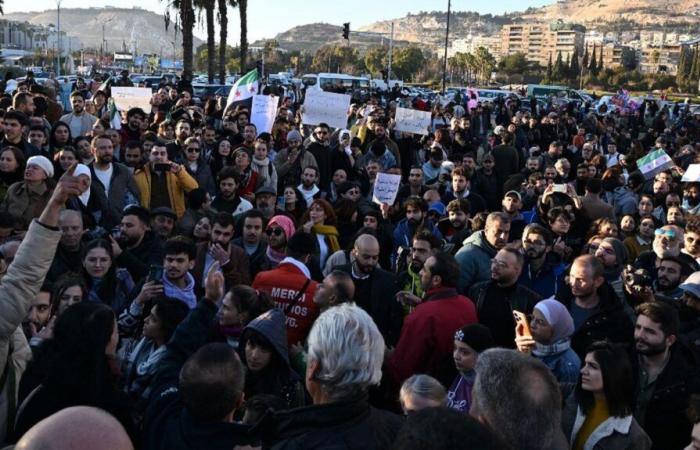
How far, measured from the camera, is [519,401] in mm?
2461

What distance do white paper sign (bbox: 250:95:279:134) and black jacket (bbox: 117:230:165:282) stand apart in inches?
217

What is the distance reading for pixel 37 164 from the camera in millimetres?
6258

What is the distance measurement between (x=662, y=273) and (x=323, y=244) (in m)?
2.82

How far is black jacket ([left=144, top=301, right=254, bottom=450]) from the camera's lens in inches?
110

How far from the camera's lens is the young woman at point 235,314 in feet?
13.3

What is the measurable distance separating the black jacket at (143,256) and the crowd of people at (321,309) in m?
0.01

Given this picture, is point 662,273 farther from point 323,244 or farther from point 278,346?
point 278,346

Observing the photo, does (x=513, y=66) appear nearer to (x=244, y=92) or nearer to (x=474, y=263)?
(x=244, y=92)

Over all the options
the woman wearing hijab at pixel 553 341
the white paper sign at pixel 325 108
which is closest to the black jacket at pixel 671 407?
the woman wearing hijab at pixel 553 341

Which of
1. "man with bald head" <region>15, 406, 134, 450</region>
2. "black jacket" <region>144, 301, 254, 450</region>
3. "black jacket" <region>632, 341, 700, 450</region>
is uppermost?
"man with bald head" <region>15, 406, 134, 450</region>

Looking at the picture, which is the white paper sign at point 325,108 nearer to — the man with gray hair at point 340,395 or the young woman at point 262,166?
the young woman at point 262,166

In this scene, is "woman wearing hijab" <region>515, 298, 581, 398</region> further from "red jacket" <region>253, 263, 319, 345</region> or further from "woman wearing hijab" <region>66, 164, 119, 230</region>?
"woman wearing hijab" <region>66, 164, 119, 230</region>

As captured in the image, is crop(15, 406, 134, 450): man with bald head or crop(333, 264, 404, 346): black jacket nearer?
crop(15, 406, 134, 450): man with bald head

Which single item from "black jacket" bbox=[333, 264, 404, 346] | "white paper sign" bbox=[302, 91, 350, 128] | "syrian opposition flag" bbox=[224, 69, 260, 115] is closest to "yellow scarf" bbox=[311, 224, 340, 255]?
"black jacket" bbox=[333, 264, 404, 346]
